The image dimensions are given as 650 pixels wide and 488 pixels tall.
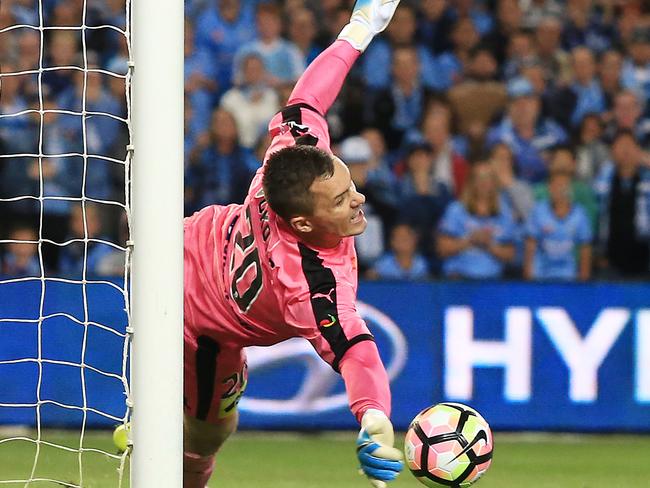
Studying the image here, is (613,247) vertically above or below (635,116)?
below

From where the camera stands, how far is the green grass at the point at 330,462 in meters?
7.14

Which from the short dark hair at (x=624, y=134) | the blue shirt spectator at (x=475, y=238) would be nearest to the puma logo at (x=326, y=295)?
the blue shirt spectator at (x=475, y=238)

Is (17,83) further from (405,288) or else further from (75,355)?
(405,288)

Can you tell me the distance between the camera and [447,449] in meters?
5.05

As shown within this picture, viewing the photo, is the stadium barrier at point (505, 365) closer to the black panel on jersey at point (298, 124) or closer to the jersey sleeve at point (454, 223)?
the jersey sleeve at point (454, 223)

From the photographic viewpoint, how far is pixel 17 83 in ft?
33.3

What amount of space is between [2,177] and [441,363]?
11.4 ft

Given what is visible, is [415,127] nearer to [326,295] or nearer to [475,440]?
[475,440]

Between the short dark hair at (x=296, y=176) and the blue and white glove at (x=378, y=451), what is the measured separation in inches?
36.5

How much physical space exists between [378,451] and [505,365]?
4.99 metres

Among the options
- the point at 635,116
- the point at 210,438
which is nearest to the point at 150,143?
the point at 210,438

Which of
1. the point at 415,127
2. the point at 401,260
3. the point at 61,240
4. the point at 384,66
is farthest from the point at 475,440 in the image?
the point at 384,66

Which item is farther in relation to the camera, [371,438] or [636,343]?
[636,343]

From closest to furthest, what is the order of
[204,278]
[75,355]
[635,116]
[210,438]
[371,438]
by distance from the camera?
[371,438]
[204,278]
[210,438]
[75,355]
[635,116]
